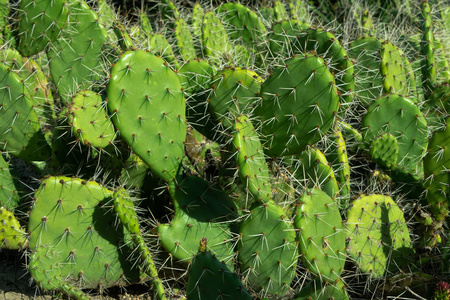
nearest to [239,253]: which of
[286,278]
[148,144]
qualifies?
[286,278]

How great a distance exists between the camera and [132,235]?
246cm

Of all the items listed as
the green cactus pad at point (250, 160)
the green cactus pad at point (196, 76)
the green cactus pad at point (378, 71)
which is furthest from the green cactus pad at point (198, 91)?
the green cactus pad at point (378, 71)

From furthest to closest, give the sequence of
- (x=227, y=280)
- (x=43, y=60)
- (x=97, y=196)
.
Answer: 1. (x=43, y=60)
2. (x=97, y=196)
3. (x=227, y=280)

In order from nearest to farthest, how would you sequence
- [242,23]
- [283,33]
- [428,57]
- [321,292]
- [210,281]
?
[210,281], [321,292], [283,33], [428,57], [242,23]

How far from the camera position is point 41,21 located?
10.3ft

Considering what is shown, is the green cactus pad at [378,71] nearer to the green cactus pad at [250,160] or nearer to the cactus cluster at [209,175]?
the cactus cluster at [209,175]

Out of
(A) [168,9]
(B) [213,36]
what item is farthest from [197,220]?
(A) [168,9]

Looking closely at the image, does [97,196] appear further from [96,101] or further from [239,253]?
[239,253]

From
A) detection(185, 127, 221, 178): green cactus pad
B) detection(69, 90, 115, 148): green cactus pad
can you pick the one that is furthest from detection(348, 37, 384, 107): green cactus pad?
detection(69, 90, 115, 148): green cactus pad

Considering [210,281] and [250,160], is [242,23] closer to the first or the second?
[250,160]

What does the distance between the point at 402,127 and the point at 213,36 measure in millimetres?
1372

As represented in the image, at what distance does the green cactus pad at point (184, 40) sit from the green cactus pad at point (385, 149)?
1.40m

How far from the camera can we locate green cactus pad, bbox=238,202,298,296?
2.37 meters

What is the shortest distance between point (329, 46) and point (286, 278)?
1245mm
